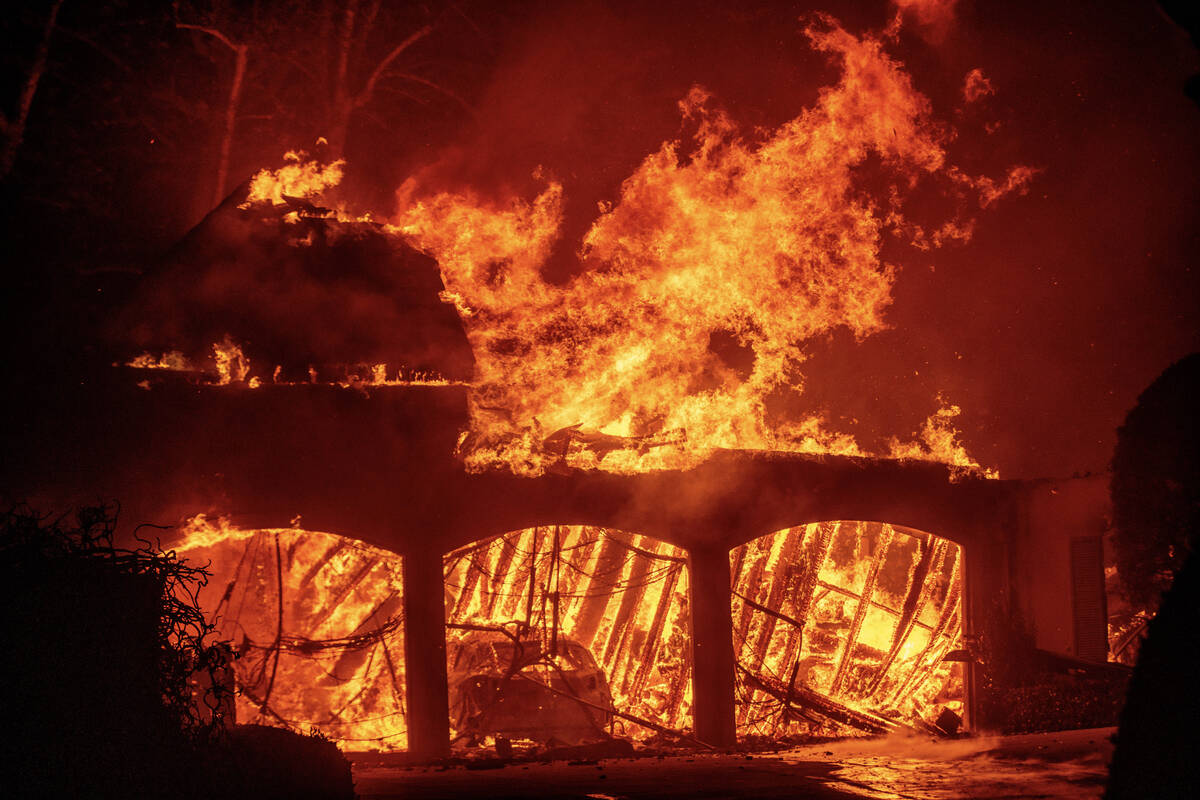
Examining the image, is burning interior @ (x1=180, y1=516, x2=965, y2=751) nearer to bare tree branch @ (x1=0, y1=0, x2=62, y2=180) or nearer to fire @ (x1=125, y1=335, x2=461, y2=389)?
fire @ (x1=125, y1=335, x2=461, y2=389)

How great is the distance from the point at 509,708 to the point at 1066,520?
994 centimetres

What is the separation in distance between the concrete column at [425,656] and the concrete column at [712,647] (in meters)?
4.01

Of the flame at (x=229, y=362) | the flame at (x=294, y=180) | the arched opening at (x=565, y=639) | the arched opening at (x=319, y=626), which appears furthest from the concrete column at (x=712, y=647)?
the flame at (x=294, y=180)

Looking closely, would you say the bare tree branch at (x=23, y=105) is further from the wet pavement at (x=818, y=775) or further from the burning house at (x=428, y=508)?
the wet pavement at (x=818, y=775)

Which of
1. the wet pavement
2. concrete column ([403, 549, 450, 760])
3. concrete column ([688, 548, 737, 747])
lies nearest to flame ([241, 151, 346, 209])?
concrete column ([403, 549, 450, 760])

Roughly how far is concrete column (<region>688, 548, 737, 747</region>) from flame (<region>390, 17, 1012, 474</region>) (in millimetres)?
3216

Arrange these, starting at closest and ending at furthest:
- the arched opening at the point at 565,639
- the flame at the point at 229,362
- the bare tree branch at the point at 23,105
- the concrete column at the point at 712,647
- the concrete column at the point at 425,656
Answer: the concrete column at the point at 425,656 → the flame at the point at 229,362 → the concrete column at the point at 712,647 → the arched opening at the point at 565,639 → the bare tree branch at the point at 23,105

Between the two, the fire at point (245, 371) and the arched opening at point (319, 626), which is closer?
the fire at point (245, 371)

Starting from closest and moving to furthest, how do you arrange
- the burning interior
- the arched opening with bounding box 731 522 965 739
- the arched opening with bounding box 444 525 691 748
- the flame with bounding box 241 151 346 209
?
the arched opening with bounding box 444 525 691 748
the flame with bounding box 241 151 346 209
the burning interior
the arched opening with bounding box 731 522 965 739

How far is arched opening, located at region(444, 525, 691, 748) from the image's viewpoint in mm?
15438

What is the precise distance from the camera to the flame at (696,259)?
1872 centimetres

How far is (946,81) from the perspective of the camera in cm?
2259

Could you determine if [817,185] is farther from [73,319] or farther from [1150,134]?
[73,319]

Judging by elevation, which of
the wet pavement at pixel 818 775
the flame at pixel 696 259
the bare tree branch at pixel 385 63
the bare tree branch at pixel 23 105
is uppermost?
the bare tree branch at pixel 385 63
